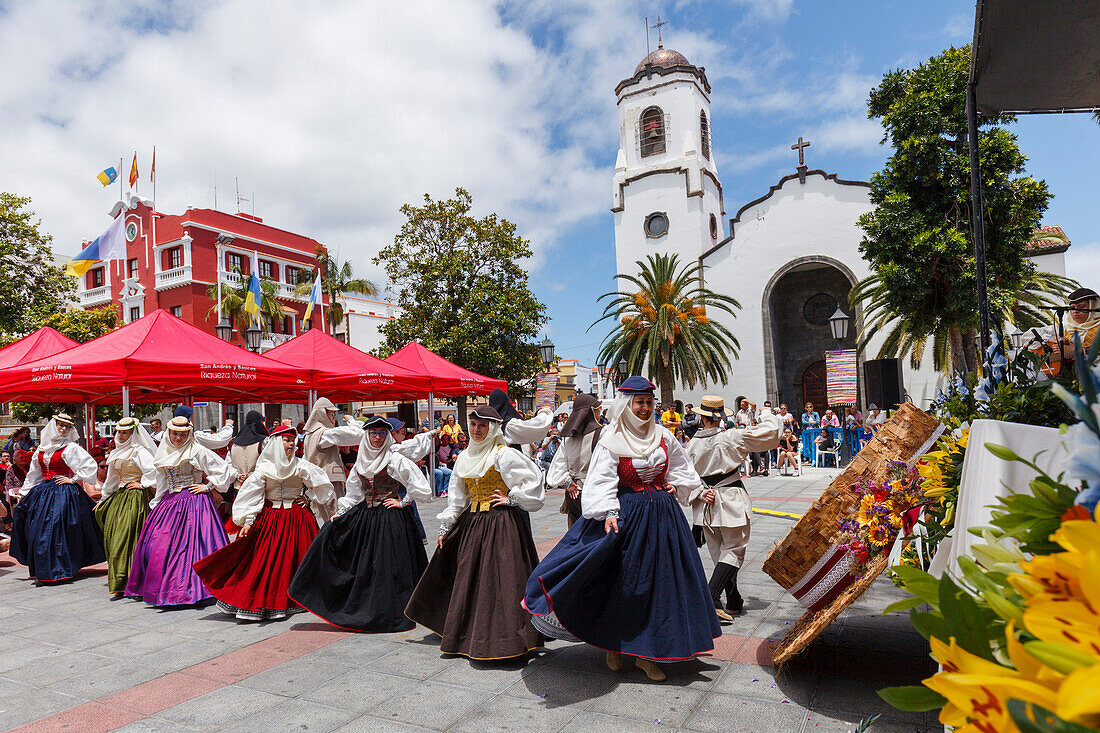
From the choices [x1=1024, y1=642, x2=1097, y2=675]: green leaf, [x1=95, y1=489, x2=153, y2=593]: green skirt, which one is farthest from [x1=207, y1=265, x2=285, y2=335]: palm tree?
[x1=1024, y1=642, x2=1097, y2=675]: green leaf

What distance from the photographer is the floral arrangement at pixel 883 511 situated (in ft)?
11.9

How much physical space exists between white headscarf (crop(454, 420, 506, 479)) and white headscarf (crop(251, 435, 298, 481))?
2.06m

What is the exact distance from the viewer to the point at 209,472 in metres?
7.35

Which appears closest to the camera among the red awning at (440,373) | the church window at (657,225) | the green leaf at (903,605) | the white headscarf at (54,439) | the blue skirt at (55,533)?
the green leaf at (903,605)

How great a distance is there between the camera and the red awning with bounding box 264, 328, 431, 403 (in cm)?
1303

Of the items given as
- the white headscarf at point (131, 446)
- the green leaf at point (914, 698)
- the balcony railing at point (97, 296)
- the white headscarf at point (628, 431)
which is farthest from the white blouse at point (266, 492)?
the balcony railing at point (97, 296)

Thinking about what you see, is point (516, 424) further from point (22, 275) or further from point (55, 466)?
point (22, 275)

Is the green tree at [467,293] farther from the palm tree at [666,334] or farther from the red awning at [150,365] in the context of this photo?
the red awning at [150,365]

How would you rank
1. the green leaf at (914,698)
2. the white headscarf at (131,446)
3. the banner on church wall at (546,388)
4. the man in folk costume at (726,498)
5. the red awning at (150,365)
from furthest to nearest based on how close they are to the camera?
the banner on church wall at (546,388) → the red awning at (150,365) → the white headscarf at (131,446) → the man in folk costume at (726,498) → the green leaf at (914,698)

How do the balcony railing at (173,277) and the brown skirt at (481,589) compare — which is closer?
the brown skirt at (481,589)

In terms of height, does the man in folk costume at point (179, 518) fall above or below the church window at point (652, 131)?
below

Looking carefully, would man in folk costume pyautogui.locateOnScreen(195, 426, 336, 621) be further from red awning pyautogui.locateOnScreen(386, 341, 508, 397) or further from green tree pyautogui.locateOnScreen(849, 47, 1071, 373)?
green tree pyautogui.locateOnScreen(849, 47, 1071, 373)

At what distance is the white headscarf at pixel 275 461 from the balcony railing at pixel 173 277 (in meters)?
31.4

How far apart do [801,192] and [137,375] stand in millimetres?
27183
